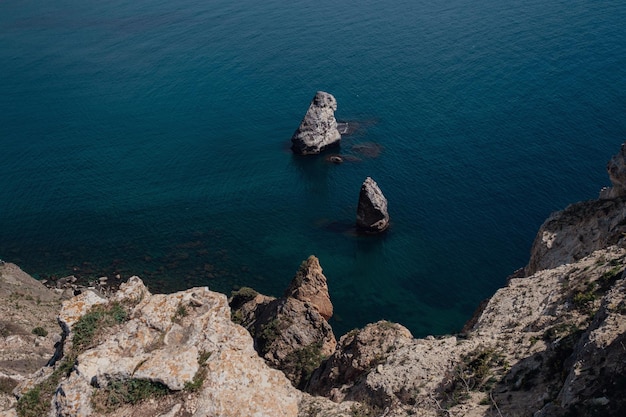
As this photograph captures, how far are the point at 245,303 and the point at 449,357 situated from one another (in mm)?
33772

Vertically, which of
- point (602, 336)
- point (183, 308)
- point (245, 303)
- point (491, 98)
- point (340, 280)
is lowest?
point (340, 280)

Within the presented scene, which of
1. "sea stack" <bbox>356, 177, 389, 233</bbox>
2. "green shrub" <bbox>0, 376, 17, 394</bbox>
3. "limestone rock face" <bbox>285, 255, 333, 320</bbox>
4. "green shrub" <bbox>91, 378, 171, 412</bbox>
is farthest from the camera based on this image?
"sea stack" <bbox>356, 177, 389, 233</bbox>

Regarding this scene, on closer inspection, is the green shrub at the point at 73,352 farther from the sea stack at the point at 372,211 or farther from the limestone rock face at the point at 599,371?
the sea stack at the point at 372,211

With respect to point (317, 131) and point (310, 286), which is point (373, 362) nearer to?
point (310, 286)

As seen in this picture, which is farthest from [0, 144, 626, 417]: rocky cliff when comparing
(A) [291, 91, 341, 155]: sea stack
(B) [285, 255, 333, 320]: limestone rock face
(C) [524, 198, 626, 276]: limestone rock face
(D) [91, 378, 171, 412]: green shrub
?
(A) [291, 91, 341, 155]: sea stack

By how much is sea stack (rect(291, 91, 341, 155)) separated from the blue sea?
2.79 metres

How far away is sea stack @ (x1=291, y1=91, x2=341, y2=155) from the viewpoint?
114m

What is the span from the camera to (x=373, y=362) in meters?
42.3

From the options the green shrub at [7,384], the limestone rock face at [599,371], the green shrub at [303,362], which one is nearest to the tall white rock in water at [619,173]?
the limestone rock face at [599,371]

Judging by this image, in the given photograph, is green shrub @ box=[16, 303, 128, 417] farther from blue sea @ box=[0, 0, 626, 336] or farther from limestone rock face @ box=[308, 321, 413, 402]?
blue sea @ box=[0, 0, 626, 336]

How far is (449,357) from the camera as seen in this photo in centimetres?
3581

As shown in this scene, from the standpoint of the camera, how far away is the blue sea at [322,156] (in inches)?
3311

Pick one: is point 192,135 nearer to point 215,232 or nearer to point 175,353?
point 215,232

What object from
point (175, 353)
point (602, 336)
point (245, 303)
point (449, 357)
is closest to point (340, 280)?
point (245, 303)
